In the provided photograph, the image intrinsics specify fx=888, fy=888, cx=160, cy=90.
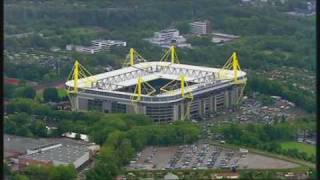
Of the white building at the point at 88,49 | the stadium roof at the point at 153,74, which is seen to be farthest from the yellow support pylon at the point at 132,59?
the white building at the point at 88,49

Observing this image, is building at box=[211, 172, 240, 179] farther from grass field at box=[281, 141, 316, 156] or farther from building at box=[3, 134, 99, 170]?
building at box=[3, 134, 99, 170]

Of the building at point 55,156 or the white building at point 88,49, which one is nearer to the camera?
the building at point 55,156

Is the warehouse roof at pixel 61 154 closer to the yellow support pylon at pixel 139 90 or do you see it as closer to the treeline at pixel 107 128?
the treeline at pixel 107 128

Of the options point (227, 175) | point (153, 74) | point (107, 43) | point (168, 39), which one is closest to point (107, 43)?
point (107, 43)

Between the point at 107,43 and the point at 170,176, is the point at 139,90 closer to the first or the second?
the point at 170,176

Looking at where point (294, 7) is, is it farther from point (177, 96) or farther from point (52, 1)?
point (177, 96)
